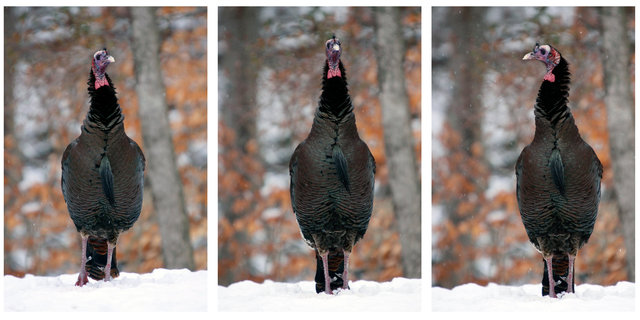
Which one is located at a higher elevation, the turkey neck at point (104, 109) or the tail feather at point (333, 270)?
the turkey neck at point (104, 109)

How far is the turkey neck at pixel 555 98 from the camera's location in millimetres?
5156

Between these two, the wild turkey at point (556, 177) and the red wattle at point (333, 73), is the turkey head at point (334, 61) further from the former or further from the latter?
the wild turkey at point (556, 177)

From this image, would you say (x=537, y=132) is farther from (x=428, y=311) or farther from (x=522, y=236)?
(x=428, y=311)

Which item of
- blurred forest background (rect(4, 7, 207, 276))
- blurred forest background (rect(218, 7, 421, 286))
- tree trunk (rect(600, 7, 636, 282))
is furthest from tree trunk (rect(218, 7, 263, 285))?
tree trunk (rect(600, 7, 636, 282))

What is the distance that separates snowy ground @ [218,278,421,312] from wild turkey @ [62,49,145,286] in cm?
74

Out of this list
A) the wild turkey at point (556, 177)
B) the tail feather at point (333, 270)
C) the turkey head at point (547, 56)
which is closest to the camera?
the wild turkey at point (556, 177)

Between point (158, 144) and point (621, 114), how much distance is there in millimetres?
2649

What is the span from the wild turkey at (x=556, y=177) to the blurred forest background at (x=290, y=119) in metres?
0.64

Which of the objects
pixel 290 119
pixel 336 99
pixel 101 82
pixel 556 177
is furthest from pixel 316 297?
pixel 101 82

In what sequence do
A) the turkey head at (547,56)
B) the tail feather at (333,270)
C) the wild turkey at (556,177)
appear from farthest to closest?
1. the tail feather at (333,270)
2. the turkey head at (547,56)
3. the wild turkey at (556,177)

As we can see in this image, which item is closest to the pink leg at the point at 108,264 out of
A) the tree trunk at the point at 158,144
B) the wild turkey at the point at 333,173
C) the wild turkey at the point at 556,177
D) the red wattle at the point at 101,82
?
the tree trunk at the point at 158,144

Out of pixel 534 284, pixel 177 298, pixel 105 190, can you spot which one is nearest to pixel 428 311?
pixel 534 284

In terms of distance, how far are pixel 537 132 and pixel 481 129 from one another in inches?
13.2

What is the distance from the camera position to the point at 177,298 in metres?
5.29
